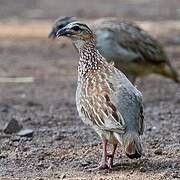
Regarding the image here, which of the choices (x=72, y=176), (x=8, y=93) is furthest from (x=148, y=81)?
(x=72, y=176)

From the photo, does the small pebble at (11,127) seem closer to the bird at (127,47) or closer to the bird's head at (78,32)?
the bird's head at (78,32)

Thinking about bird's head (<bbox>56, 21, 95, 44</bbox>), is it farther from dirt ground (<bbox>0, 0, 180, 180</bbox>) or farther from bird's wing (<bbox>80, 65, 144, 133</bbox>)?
dirt ground (<bbox>0, 0, 180, 180</bbox>)

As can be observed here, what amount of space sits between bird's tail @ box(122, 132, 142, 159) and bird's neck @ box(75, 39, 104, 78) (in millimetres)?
1005

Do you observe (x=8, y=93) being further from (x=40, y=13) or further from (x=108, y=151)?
(x=40, y=13)

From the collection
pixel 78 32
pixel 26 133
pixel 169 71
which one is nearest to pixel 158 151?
pixel 78 32

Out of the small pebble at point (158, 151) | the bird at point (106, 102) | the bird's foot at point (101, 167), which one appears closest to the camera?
the bird at point (106, 102)

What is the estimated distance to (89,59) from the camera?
26.4ft

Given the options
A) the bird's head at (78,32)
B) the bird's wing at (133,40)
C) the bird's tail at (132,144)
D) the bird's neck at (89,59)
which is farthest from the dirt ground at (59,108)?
the bird's head at (78,32)

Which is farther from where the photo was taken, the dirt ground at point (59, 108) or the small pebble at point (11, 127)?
the small pebble at point (11, 127)

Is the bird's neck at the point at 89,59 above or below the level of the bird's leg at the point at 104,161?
above

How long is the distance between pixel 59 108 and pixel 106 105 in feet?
14.4

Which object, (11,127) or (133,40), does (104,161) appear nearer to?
(11,127)

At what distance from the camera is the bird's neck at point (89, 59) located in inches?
315

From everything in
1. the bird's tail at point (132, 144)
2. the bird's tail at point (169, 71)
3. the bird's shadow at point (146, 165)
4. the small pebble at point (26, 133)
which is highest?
the bird's tail at point (132, 144)
